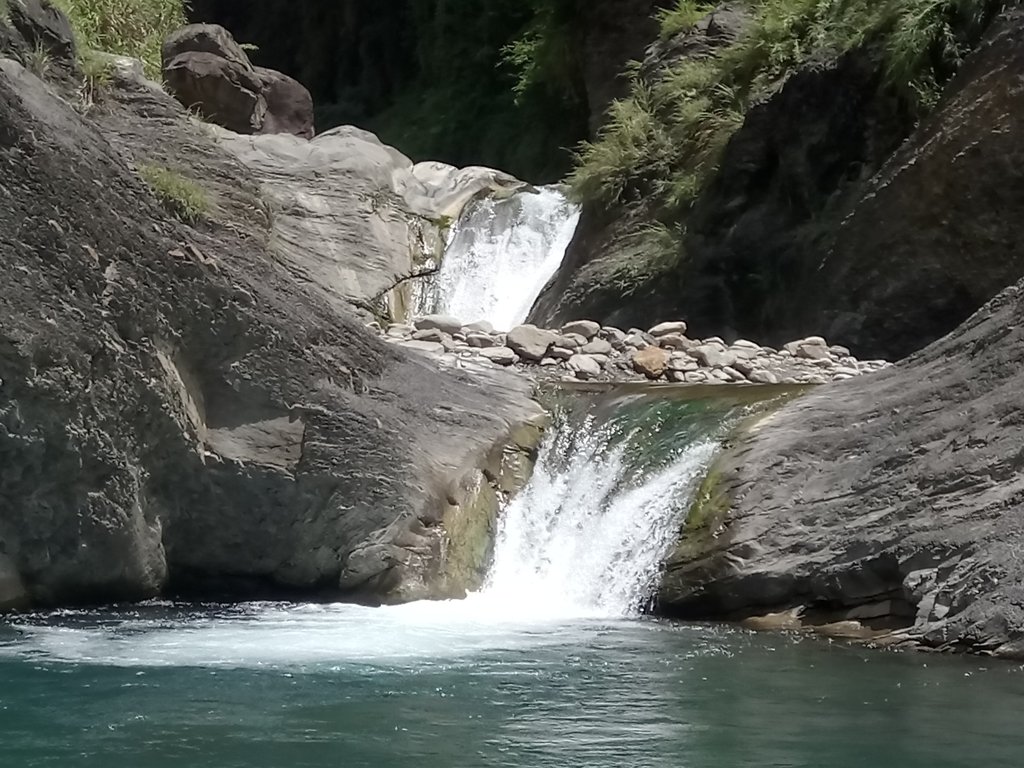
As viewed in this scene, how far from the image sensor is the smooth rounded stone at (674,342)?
13383 mm

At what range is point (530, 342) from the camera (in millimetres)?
13172

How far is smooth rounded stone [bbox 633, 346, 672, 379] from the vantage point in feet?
41.8

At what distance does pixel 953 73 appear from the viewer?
521 inches

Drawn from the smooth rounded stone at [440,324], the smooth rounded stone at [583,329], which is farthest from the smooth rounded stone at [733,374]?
the smooth rounded stone at [440,324]

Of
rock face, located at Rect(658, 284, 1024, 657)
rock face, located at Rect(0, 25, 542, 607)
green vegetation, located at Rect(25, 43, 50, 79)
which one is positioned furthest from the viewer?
green vegetation, located at Rect(25, 43, 50, 79)

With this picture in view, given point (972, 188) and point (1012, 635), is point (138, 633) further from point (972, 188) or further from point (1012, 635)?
point (972, 188)

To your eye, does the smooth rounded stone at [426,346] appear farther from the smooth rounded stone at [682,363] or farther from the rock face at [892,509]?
the rock face at [892,509]

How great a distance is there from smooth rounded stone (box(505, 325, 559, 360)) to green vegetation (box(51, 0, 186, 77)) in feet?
20.8

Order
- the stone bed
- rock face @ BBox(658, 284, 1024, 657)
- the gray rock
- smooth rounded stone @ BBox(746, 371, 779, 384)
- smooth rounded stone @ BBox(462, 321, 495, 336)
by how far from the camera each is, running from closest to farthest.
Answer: rock face @ BBox(658, 284, 1024, 657), smooth rounded stone @ BBox(746, 371, 779, 384), the stone bed, the gray rock, smooth rounded stone @ BBox(462, 321, 495, 336)

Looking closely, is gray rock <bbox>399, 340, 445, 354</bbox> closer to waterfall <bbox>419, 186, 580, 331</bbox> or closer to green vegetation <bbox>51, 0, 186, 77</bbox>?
waterfall <bbox>419, 186, 580, 331</bbox>

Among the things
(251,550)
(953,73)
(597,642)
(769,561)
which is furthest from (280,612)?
(953,73)

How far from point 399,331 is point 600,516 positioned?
4829mm

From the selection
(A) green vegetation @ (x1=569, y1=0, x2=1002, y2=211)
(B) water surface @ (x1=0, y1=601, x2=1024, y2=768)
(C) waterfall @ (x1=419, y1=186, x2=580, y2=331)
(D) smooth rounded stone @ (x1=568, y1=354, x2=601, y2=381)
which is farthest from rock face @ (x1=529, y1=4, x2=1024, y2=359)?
(B) water surface @ (x1=0, y1=601, x2=1024, y2=768)

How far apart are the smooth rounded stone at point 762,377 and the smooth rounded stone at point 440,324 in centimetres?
301
